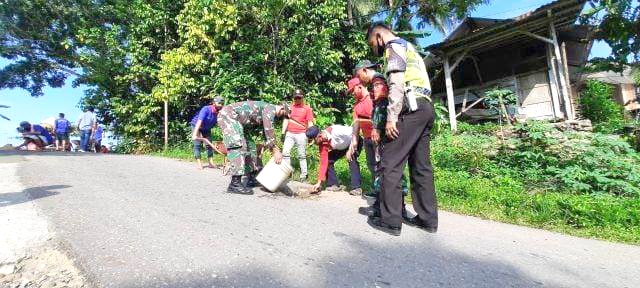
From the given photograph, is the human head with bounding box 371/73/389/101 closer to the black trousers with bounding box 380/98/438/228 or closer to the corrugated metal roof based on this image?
the black trousers with bounding box 380/98/438/228

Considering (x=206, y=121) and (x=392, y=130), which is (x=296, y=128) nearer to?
(x=206, y=121)

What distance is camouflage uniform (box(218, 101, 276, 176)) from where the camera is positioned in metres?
5.25

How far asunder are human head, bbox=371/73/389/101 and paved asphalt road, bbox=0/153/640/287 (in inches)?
50.7

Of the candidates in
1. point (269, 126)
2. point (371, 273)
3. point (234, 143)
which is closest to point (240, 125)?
point (234, 143)

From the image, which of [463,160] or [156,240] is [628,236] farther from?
[156,240]

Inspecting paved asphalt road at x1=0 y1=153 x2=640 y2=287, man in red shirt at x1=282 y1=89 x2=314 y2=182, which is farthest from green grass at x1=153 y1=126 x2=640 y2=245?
man in red shirt at x1=282 y1=89 x2=314 y2=182

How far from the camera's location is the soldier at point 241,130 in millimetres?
5227

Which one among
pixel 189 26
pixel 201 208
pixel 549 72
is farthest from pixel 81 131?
pixel 549 72

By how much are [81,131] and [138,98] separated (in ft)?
8.04

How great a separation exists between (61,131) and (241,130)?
12113 mm

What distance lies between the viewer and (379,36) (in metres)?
3.75

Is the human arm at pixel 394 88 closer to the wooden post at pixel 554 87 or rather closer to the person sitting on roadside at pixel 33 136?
the wooden post at pixel 554 87

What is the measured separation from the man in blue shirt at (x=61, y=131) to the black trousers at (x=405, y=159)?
14.5m

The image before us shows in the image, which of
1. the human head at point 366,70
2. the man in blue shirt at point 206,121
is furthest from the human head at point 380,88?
the man in blue shirt at point 206,121
